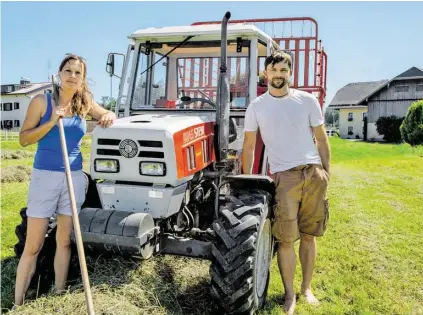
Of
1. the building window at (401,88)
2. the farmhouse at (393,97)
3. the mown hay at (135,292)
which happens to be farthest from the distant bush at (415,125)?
the mown hay at (135,292)

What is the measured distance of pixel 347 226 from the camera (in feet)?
23.6

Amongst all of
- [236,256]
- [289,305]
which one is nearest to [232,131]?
[236,256]

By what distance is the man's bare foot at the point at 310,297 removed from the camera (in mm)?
4383

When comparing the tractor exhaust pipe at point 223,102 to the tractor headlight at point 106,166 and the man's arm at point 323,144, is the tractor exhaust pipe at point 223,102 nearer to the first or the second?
the man's arm at point 323,144

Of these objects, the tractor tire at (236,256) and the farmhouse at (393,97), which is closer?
Result: the tractor tire at (236,256)

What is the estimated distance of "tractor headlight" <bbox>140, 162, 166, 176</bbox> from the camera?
12.3ft

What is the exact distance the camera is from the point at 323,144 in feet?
13.7

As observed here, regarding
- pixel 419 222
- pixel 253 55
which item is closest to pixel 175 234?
pixel 253 55

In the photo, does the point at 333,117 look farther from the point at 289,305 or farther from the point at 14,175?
the point at 289,305

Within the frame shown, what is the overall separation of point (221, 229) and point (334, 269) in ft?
7.10

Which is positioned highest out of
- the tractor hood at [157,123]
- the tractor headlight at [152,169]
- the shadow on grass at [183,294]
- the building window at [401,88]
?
the building window at [401,88]

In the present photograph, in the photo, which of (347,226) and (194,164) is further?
(347,226)

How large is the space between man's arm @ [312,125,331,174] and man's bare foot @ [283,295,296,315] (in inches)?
45.7

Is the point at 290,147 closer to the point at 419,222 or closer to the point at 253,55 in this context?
the point at 253,55
